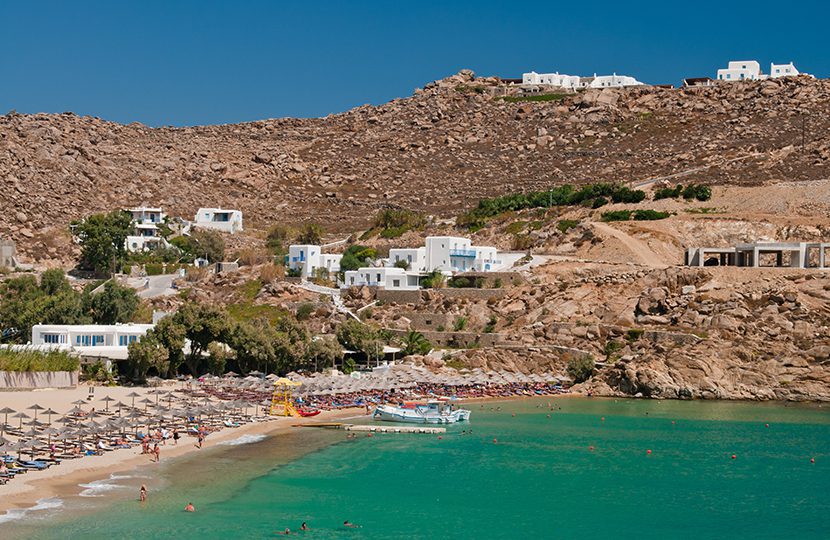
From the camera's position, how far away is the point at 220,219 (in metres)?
97.6

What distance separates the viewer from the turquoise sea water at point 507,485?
104ft

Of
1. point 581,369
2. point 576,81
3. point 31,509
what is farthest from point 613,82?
point 31,509

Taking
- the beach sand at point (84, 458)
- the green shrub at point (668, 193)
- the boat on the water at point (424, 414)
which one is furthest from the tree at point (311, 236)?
the boat on the water at point (424, 414)

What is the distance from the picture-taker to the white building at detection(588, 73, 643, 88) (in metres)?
131

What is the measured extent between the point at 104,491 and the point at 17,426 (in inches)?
363

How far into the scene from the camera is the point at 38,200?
316 feet

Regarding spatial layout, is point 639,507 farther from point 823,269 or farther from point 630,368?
point 823,269

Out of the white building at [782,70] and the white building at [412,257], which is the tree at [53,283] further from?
the white building at [782,70]

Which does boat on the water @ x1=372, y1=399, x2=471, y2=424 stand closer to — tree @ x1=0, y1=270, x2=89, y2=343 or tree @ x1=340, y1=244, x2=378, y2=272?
tree @ x1=0, y1=270, x2=89, y2=343

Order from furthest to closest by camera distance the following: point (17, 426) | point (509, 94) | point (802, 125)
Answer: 1. point (509, 94)
2. point (802, 125)
3. point (17, 426)

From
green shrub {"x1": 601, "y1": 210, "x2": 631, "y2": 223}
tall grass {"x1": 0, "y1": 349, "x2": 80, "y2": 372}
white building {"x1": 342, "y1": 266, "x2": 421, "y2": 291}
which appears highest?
green shrub {"x1": 601, "y1": 210, "x2": 631, "y2": 223}

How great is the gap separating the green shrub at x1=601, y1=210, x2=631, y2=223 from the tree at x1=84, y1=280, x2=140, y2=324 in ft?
118

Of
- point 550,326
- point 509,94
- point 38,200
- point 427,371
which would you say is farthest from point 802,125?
point 38,200

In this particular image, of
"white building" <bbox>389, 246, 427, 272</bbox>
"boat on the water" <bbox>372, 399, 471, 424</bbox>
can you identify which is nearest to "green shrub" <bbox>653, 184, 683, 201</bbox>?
"white building" <bbox>389, 246, 427, 272</bbox>
